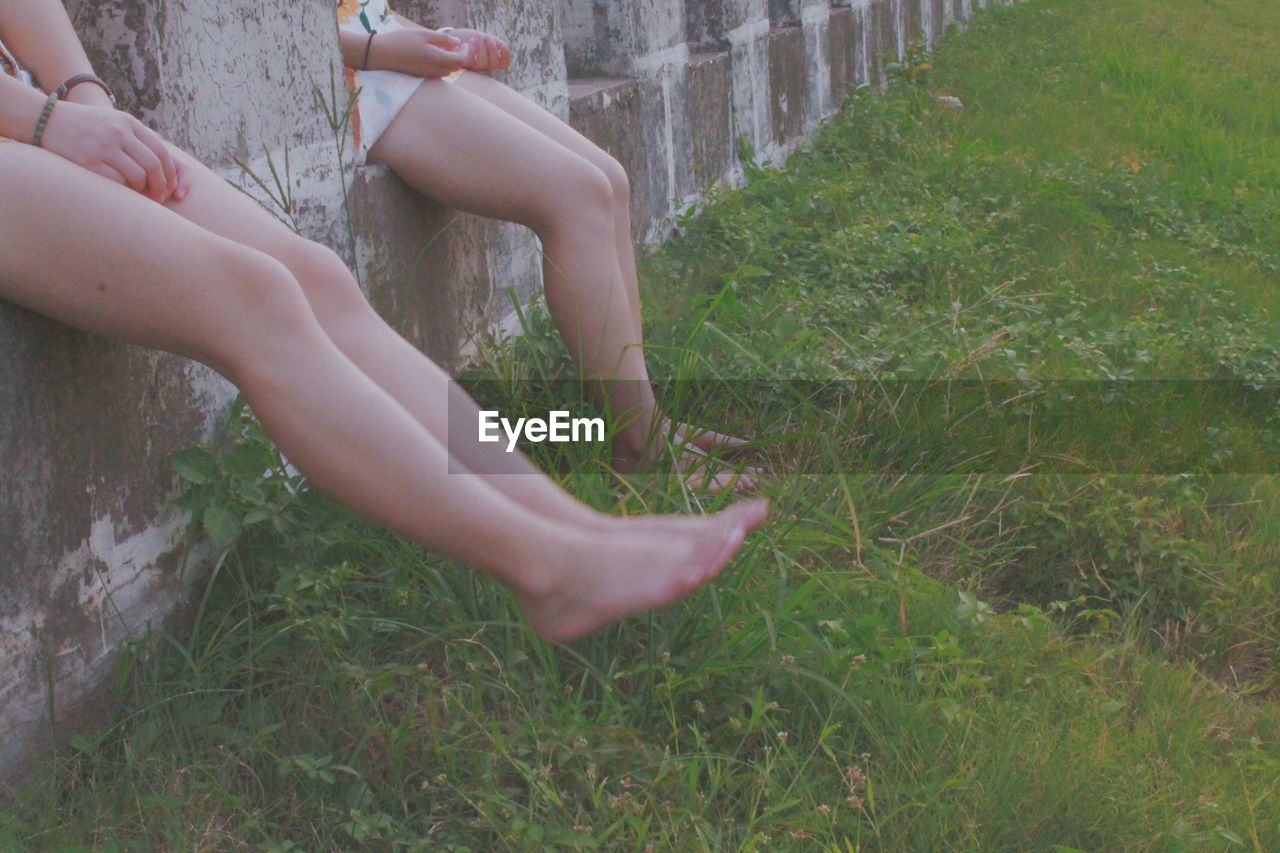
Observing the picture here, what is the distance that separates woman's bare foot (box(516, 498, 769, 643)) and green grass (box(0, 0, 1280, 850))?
7.3 inches

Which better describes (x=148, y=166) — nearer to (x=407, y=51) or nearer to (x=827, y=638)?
(x=407, y=51)

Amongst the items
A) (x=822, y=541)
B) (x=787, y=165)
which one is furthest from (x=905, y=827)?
(x=787, y=165)

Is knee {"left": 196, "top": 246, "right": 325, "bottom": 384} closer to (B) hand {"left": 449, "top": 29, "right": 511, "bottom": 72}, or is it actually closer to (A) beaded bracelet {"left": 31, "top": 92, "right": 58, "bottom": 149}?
(A) beaded bracelet {"left": 31, "top": 92, "right": 58, "bottom": 149}

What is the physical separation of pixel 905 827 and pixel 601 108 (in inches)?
101

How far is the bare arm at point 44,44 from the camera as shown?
1.95 metres

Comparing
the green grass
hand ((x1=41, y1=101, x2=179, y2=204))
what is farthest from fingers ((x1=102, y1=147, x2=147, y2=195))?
the green grass

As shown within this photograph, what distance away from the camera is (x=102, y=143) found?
1806mm

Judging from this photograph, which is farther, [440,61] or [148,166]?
[440,61]

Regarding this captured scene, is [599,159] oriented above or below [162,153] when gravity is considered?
below

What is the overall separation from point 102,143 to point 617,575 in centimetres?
87

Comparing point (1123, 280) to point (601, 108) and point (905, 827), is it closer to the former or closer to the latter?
point (601, 108)

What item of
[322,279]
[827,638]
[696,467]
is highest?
[322,279]

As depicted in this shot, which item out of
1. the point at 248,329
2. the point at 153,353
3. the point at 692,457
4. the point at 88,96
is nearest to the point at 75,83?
the point at 88,96

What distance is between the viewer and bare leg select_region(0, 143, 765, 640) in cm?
173
